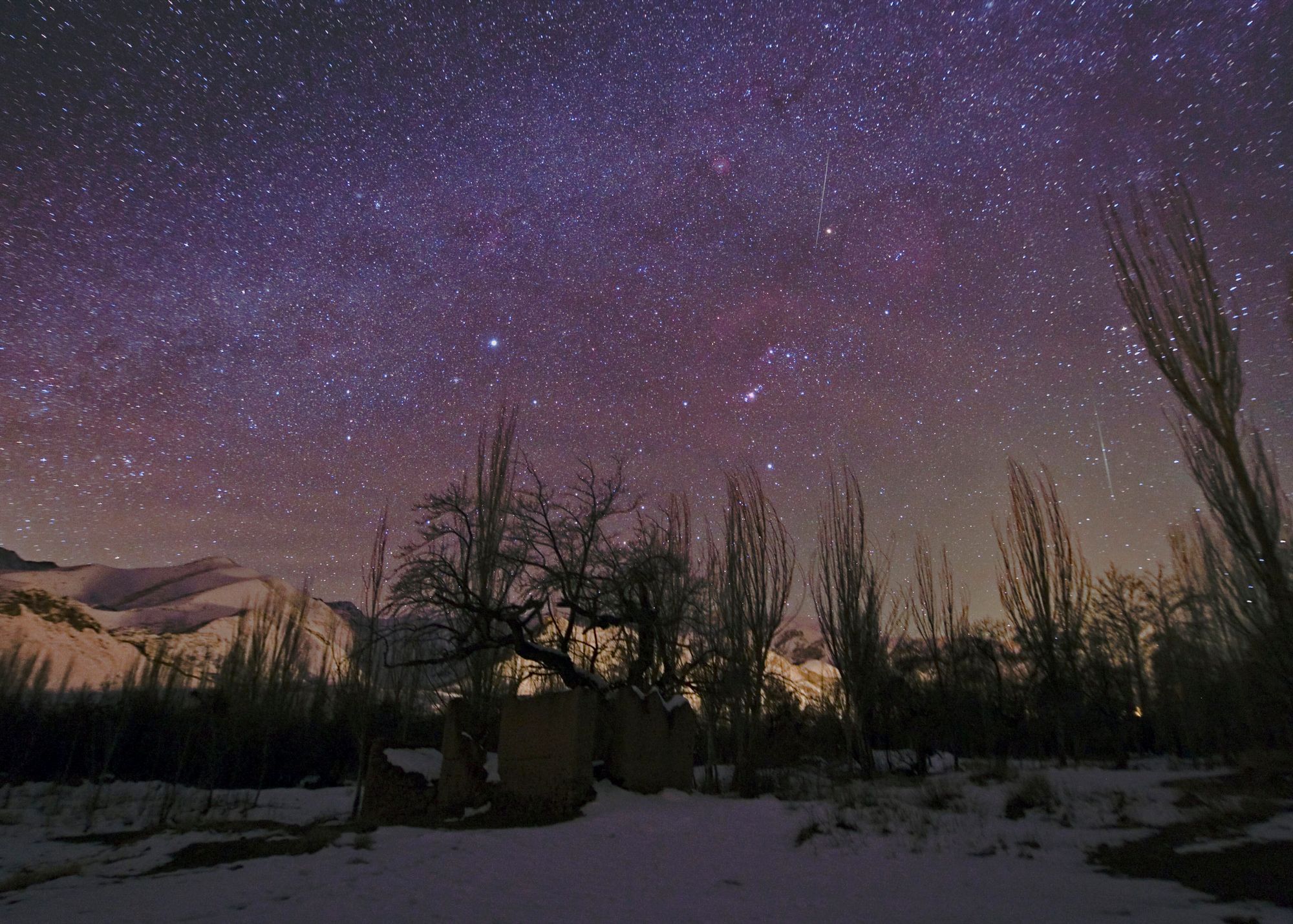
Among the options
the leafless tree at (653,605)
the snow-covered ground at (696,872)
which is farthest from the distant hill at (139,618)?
the snow-covered ground at (696,872)

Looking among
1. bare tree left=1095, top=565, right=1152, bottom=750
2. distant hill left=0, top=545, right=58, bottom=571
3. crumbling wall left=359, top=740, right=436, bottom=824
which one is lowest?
crumbling wall left=359, top=740, right=436, bottom=824

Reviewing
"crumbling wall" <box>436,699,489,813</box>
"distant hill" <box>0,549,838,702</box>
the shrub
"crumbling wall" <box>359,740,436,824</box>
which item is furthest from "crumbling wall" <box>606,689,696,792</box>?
"distant hill" <box>0,549,838,702</box>

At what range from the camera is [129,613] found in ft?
189

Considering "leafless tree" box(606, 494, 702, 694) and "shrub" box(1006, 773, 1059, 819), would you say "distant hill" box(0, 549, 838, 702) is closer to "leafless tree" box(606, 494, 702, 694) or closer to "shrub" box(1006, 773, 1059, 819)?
"leafless tree" box(606, 494, 702, 694)

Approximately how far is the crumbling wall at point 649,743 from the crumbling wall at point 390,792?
12.0 feet

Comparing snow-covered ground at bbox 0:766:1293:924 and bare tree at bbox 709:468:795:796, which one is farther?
bare tree at bbox 709:468:795:796

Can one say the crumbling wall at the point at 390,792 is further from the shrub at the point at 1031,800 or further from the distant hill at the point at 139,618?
the distant hill at the point at 139,618

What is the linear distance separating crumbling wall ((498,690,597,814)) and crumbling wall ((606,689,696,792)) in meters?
0.85

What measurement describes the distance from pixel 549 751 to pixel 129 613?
62355mm

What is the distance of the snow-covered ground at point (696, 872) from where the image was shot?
17.2 ft

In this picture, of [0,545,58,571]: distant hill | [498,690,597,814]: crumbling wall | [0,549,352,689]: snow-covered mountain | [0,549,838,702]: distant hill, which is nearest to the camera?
[498,690,597,814]: crumbling wall

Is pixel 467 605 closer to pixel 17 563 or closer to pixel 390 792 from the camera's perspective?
pixel 390 792

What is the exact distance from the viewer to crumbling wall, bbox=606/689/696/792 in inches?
508

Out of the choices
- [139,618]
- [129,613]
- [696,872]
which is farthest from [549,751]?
[129,613]
